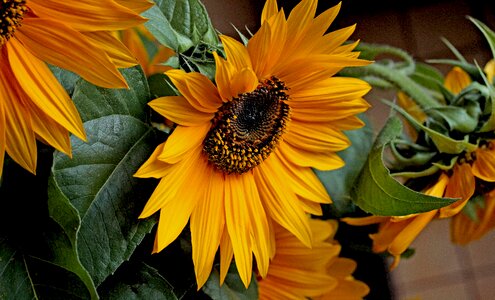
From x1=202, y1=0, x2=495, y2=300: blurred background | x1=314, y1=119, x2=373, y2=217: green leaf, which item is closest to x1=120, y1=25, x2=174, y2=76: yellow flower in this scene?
x1=314, y1=119, x2=373, y2=217: green leaf

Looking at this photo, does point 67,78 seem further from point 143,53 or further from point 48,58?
point 143,53

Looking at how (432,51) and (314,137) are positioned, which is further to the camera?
(432,51)

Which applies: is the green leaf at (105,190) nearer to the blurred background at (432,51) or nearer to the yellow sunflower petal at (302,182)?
the yellow sunflower petal at (302,182)

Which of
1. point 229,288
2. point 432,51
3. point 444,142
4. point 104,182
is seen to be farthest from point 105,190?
point 432,51

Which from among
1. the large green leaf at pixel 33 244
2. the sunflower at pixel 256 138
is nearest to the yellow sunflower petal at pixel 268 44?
the sunflower at pixel 256 138

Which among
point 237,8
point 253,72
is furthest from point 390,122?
point 237,8

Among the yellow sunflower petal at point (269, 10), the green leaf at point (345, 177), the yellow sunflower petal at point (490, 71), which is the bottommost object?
the green leaf at point (345, 177)

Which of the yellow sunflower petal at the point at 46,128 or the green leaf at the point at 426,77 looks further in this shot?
the green leaf at the point at 426,77

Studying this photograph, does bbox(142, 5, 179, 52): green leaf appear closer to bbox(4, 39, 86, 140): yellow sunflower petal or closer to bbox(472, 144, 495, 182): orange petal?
bbox(4, 39, 86, 140): yellow sunflower petal
